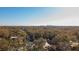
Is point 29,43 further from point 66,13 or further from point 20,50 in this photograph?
point 66,13

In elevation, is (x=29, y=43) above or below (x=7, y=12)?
below
